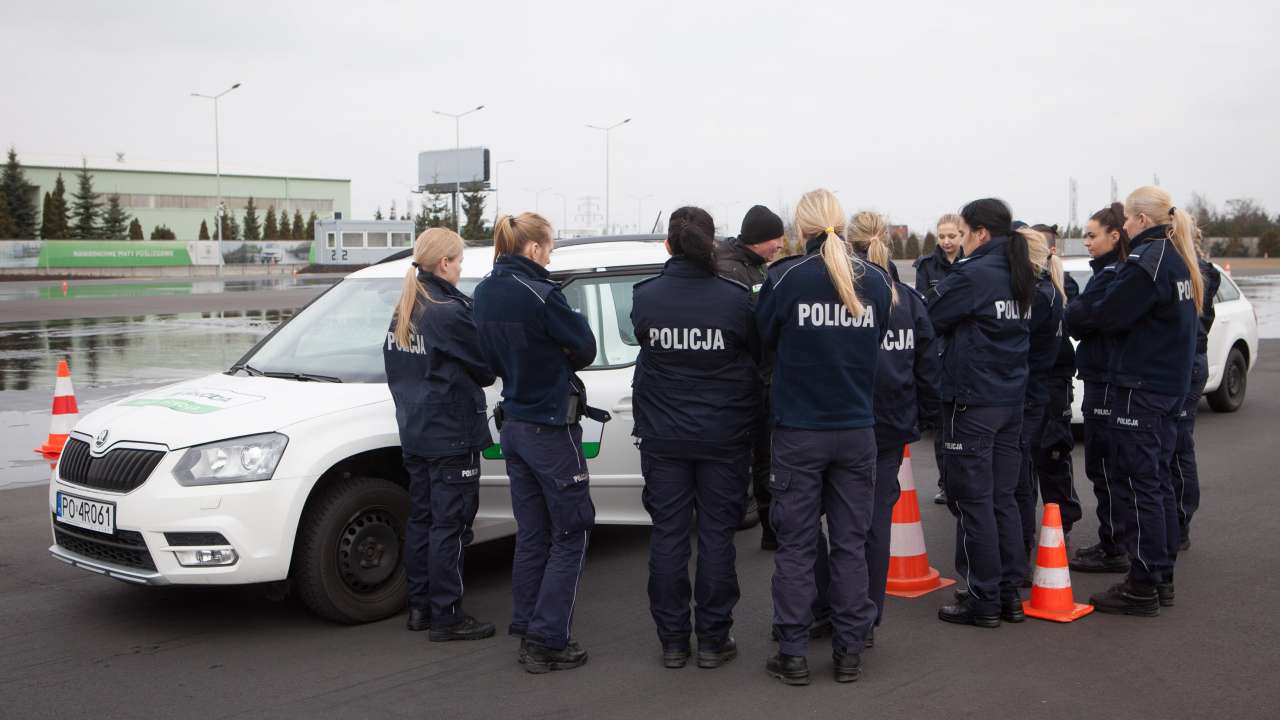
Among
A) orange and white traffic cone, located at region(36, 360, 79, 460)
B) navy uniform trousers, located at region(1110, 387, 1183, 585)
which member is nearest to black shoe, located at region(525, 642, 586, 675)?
navy uniform trousers, located at region(1110, 387, 1183, 585)

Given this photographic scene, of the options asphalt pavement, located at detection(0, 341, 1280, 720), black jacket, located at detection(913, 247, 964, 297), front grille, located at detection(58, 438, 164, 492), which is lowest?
asphalt pavement, located at detection(0, 341, 1280, 720)

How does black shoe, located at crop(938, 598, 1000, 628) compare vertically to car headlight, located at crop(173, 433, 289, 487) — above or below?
below

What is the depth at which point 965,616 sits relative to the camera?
5457 millimetres

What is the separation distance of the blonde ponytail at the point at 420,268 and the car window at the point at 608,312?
105 centimetres

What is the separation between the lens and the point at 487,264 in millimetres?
6516

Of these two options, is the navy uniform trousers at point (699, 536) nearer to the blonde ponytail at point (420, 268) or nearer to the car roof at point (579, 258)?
the blonde ponytail at point (420, 268)

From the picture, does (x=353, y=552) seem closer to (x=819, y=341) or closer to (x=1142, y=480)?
(x=819, y=341)

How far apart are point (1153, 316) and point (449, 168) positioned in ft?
274

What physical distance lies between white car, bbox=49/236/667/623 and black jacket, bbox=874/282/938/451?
5.28ft

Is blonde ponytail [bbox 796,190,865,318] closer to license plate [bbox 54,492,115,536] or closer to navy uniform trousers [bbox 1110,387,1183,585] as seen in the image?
navy uniform trousers [bbox 1110,387,1183,585]

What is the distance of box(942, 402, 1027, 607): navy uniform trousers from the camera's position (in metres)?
5.35

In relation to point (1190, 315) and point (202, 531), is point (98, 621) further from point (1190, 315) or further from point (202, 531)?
point (1190, 315)

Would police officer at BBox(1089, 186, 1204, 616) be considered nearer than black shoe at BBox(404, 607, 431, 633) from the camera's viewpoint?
No

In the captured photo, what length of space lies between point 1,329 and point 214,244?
132ft
